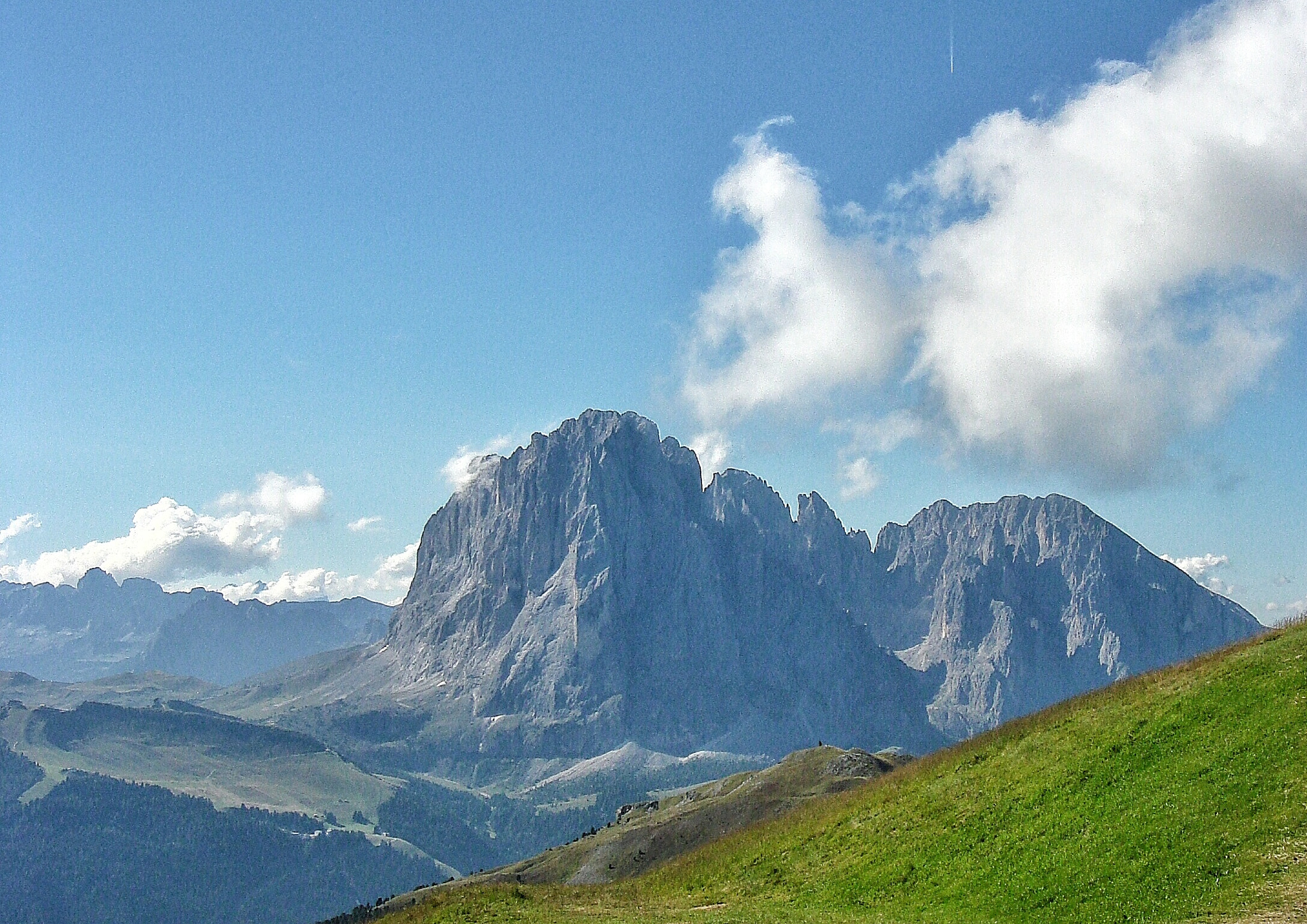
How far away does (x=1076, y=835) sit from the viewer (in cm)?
4200

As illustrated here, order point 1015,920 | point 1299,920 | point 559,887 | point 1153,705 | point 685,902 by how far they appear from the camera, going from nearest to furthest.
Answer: point 1299,920 < point 1015,920 < point 1153,705 < point 685,902 < point 559,887

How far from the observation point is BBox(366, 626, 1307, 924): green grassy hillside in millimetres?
36781

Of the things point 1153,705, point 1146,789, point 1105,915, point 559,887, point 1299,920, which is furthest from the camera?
point 559,887

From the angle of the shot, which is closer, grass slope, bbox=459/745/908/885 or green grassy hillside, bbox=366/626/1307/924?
green grassy hillside, bbox=366/626/1307/924

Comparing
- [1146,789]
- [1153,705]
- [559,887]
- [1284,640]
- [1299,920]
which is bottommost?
[559,887]

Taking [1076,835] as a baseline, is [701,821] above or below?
below

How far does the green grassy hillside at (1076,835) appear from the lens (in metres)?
36.8

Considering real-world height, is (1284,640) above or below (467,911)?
above

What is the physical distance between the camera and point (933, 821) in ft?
165

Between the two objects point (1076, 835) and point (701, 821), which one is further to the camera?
point (701, 821)

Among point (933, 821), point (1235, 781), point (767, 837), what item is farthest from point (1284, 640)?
point (767, 837)

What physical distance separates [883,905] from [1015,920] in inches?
289

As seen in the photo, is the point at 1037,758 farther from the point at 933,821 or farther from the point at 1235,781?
the point at 1235,781

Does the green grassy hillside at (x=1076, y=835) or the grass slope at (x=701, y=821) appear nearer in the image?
the green grassy hillside at (x=1076, y=835)
